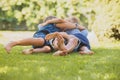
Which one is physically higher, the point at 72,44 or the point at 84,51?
the point at 72,44

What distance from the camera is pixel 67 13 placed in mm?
18969

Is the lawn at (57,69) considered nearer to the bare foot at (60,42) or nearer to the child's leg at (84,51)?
the bare foot at (60,42)

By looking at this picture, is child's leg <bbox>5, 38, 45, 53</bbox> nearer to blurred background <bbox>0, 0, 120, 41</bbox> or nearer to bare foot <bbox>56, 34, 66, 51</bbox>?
bare foot <bbox>56, 34, 66, 51</bbox>

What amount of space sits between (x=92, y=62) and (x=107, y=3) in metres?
4.82

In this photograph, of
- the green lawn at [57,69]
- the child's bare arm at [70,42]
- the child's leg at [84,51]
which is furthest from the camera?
the child's leg at [84,51]

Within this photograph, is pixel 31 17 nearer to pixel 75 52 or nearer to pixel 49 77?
pixel 75 52

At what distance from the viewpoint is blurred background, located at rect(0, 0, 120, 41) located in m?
9.43

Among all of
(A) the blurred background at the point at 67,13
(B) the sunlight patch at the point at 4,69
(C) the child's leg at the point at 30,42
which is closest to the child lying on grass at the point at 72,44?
(C) the child's leg at the point at 30,42

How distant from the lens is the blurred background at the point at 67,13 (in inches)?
371

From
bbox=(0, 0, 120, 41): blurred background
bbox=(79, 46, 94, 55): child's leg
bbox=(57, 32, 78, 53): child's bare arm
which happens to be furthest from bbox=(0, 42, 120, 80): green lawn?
bbox=(0, 0, 120, 41): blurred background

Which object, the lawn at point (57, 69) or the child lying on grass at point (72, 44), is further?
the child lying on grass at point (72, 44)

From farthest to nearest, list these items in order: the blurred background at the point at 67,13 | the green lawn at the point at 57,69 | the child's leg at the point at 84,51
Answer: the blurred background at the point at 67,13 → the child's leg at the point at 84,51 → the green lawn at the point at 57,69

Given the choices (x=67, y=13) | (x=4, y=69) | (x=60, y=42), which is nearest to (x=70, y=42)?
(x=60, y=42)

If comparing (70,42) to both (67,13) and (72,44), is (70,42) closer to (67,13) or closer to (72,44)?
(72,44)
